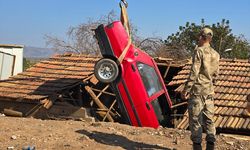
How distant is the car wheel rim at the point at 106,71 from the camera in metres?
9.24

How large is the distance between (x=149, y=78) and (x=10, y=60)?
10.3 m

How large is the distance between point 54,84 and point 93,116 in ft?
6.46

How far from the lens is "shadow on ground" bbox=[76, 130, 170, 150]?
21.5 ft

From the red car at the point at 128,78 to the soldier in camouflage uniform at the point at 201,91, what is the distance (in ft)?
10.9

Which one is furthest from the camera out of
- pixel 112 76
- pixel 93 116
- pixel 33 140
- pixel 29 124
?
pixel 93 116

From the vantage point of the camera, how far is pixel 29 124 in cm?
787

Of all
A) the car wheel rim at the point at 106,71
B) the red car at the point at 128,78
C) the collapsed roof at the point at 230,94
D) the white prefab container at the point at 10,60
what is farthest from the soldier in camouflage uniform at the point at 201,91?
the white prefab container at the point at 10,60

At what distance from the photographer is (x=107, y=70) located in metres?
9.30

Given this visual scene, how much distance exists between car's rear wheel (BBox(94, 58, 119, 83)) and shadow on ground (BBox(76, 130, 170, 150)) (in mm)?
2141

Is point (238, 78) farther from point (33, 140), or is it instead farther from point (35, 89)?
point (33, 140)

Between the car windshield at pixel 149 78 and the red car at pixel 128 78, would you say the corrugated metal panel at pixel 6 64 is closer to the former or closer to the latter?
the red car at pixel 128 78

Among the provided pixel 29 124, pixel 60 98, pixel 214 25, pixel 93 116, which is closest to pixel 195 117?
pixel 29 124

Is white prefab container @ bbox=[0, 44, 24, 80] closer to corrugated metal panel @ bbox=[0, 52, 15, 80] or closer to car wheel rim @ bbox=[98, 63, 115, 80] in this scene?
corrugated metal panel @ bbox=[0, 52, 15, 80]

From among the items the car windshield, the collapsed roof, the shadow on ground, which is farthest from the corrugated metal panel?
the shadow on ground
